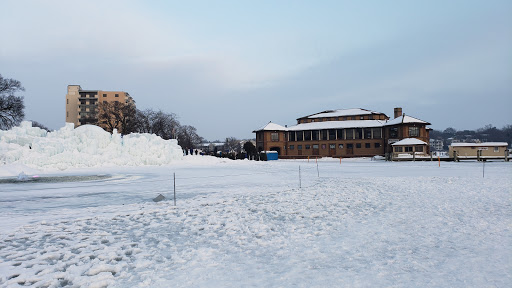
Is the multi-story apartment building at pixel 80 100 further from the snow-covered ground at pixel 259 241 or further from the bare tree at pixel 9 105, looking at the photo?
the snow-covered ground at pixel 259 241

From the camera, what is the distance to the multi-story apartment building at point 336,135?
6662 cm

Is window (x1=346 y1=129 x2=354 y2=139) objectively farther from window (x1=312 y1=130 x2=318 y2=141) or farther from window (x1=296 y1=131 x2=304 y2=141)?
window (x1=296 y1=131 x2=304 y2=141)

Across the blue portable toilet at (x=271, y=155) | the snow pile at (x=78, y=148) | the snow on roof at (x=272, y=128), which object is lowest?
the blue portable toilet at (x=271, y=155)

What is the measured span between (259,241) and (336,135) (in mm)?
65541

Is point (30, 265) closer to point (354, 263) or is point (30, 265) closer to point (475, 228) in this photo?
point (354, 263)

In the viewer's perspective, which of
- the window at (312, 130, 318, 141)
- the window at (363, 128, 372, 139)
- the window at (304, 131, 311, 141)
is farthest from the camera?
the window at (304, 131, 311, 141)

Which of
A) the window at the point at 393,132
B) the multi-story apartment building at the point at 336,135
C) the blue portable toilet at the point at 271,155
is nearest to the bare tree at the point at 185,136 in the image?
the multi-story apartment building at the point at 336,135

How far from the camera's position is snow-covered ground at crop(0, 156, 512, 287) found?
16.1 feet

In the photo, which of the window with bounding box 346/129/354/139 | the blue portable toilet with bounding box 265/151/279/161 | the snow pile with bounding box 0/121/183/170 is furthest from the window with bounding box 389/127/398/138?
the snow pile with bounding box 0/121/183/170

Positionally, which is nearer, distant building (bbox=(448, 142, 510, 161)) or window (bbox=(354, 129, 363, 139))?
distant building (bbox=(448, 142, 510, 161))

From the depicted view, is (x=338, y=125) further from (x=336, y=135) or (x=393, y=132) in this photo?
(x=393, y=132)

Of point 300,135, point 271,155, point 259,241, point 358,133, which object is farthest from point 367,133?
point 259,241

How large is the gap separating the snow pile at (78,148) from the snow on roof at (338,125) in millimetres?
38377

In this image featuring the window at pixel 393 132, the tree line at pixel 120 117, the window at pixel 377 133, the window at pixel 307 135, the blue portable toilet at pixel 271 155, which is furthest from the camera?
the window at pixel 307 135
